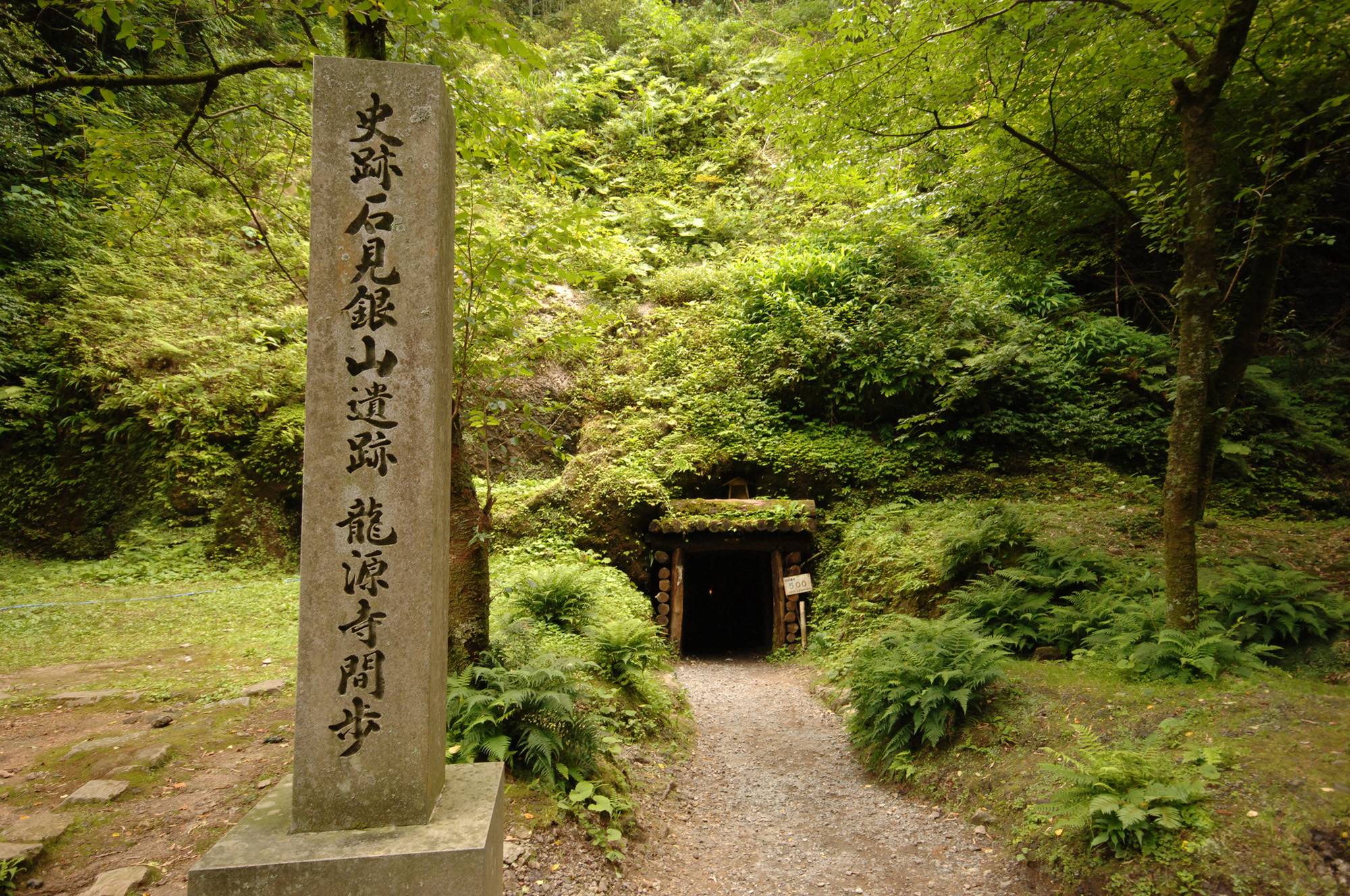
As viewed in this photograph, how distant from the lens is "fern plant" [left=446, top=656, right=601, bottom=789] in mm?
4180

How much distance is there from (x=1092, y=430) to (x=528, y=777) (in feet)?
34.2

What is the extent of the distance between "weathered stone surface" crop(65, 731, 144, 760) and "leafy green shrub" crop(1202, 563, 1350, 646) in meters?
8.16

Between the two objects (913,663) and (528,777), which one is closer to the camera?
(528,777)

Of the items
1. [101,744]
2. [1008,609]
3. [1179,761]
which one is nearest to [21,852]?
[101,744]

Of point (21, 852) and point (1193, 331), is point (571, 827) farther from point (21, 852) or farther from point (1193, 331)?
point (1193, 331)

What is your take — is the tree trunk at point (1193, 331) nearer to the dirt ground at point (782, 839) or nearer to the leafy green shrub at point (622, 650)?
the dirt ground at point (782, 839)

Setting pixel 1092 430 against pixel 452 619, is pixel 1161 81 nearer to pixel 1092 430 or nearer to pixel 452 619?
pixel 1092 430

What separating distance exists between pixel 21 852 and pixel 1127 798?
576cm

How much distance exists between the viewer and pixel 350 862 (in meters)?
2.40

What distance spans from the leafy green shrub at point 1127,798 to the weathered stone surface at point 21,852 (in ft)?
18.0

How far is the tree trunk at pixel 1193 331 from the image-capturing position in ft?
16.6

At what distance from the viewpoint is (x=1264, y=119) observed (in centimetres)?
601

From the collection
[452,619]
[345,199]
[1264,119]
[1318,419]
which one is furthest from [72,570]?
[1318,419]

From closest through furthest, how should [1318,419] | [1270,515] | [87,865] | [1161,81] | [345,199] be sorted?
[345,199]
[87,865]
[1161,81]
[1270,515]
[1318,419]
